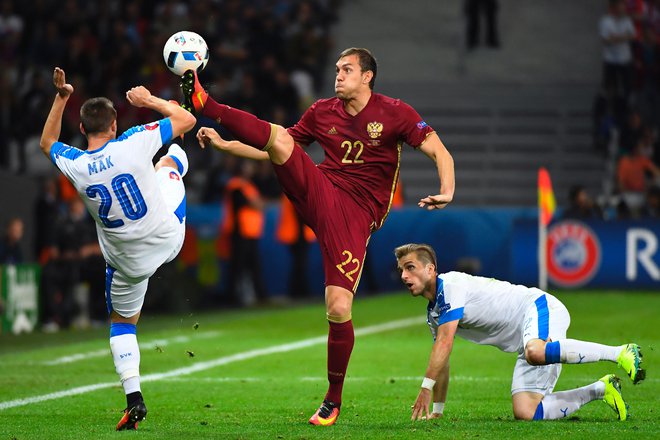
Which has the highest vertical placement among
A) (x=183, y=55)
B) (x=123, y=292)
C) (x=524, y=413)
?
(x=183, y=55)

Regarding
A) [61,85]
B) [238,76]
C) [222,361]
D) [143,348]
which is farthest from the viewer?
[238,76]

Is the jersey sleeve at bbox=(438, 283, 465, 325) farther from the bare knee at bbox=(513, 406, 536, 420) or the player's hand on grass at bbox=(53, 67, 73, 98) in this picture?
the player's hand on grass at bbox=(53, 67, 73, 98)

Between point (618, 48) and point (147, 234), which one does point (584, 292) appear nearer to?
point (618, 48)

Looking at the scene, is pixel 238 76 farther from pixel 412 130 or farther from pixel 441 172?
pixel 441 172

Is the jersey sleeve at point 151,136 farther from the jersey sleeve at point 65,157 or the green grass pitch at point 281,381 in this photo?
the green grass pitch at point 281,381

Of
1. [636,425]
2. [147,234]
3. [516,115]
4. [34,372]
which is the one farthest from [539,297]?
[516,115]

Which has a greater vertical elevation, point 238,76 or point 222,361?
point 238,76

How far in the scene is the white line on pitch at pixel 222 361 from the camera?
9.86 meters

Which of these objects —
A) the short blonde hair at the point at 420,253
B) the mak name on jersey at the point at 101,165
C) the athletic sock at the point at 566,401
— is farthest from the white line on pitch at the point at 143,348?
the athletic sock at the point at 566,401

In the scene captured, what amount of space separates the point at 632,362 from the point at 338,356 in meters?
1.81

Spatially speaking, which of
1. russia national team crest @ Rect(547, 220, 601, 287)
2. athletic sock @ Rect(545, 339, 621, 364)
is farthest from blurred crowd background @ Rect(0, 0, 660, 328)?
athletic sock @ Rect(545, 339, 621, 364)

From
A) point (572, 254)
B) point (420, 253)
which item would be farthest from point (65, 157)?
point (572, 254)

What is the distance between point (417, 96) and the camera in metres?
26.5

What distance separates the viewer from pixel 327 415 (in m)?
8.06
